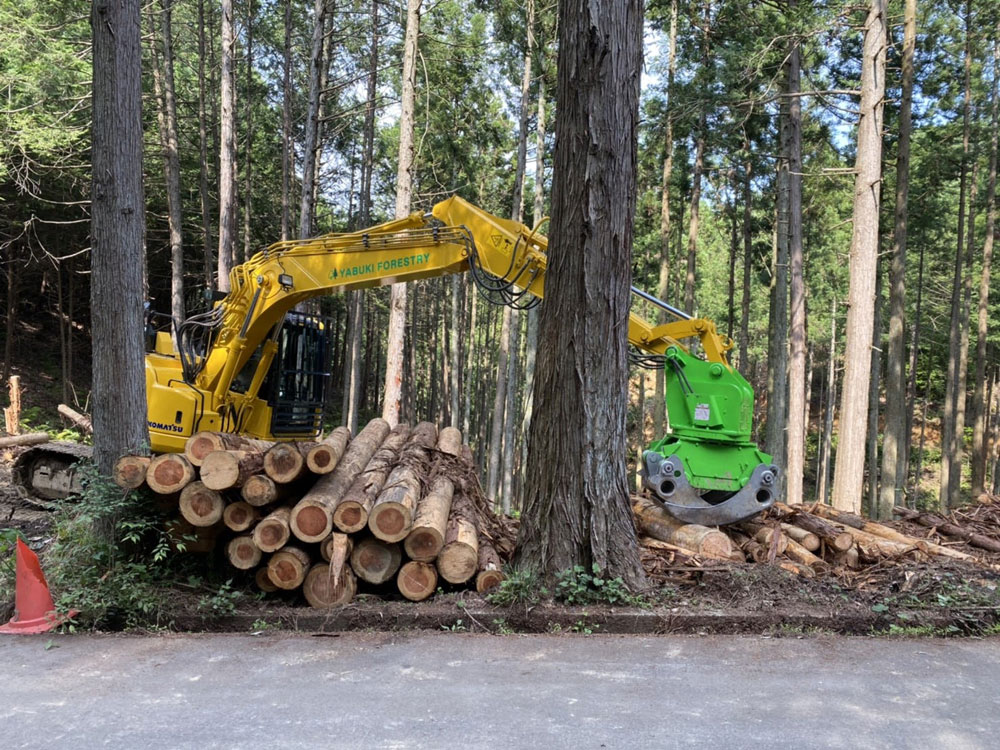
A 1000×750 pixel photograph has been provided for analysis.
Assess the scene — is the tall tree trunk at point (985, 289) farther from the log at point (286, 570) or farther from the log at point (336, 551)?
the log at point (286, 570)

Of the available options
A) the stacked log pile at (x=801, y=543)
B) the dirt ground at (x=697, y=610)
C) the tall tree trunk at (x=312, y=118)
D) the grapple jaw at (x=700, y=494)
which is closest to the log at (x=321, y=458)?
the dirt ground at (x=697, y=610)

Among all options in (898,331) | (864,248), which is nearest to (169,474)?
(864,248)

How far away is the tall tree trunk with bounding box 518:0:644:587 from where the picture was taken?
208 inches

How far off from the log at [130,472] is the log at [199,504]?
0.37 m

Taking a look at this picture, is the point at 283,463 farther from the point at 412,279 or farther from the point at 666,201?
the point at 666,201

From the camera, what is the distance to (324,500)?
5293mm

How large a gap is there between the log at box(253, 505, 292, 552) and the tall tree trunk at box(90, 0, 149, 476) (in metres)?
1.50

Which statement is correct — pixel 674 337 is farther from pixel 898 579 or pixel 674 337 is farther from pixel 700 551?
pixel 898 579

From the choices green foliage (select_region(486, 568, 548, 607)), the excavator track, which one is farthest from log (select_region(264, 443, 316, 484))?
the excavator track

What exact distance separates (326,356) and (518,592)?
18.3 feet

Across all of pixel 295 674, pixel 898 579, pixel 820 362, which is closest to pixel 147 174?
pixel 295 674

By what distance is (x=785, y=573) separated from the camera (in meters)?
5.70

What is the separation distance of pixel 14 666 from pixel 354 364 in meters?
16.8

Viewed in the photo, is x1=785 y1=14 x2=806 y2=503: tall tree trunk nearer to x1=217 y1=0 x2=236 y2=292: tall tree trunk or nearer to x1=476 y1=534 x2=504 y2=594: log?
x1=476 y1=534 x2=504 y2=594: log
